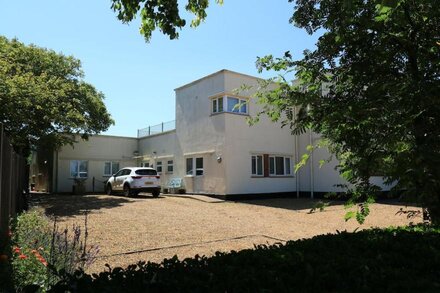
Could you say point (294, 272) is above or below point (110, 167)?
below

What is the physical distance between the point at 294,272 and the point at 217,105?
1913cm

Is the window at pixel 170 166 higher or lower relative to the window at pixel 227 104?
lower

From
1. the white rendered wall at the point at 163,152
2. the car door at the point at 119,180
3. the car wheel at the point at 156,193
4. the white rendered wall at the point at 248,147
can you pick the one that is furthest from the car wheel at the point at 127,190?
the white rendered wall at the point at 248,147

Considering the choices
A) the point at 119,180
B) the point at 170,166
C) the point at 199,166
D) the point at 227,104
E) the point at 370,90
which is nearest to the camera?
the point at 370,90

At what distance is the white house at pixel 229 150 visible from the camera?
21109 millimetres

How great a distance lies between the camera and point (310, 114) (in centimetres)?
558

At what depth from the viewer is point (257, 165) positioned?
22.2 meters

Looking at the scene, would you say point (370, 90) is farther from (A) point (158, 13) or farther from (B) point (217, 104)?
(B) point (217, 104)

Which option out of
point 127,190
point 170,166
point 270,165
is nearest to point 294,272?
point 270,165

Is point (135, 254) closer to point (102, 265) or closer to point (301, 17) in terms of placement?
point (102, 265)

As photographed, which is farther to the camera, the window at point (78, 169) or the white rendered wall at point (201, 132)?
the window at point (78, 169)

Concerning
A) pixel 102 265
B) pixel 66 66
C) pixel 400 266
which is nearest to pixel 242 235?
pixel 102 265

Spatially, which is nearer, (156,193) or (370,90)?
(370,90)

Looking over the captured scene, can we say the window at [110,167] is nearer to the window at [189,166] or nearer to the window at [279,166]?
the window at [189,166]
